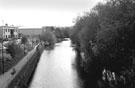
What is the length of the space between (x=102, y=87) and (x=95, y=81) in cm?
294

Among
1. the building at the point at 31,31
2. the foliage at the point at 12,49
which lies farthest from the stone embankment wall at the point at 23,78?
the building at the point at 31,31

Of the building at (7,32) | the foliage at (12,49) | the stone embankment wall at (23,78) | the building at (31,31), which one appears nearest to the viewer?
the stone embankment wall at (23,78)

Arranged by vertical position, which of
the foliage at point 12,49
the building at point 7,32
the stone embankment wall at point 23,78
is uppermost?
the building at point 7,32

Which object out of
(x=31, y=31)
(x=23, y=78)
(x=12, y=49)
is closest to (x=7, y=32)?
(x=31, y=31)

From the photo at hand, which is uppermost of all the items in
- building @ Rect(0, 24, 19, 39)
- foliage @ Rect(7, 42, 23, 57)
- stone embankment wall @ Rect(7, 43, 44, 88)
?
building @ Rect(0, 24, 19, 39)

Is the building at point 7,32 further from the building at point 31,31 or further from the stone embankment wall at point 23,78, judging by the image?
the stone embankment wall at point 23,78

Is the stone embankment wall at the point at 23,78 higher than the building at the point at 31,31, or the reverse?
the building at the point at 31,31

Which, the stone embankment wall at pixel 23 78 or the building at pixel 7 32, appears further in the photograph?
the building at pixel 7 32

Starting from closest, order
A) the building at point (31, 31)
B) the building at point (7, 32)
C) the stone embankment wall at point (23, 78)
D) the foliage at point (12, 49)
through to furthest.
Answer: the stone embankment wall at point (23, 78)
the foliage at point (12, 49)
the building at point (7, 32)
the building at point (31, 31)

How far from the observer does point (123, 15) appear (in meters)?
12.8

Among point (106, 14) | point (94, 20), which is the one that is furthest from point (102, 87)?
point (106, 14)

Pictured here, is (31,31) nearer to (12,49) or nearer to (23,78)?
(12,49)

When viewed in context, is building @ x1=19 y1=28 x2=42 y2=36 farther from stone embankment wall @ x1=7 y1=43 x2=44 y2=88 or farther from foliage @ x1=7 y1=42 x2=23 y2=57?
stone embankment wall @ x1=7 y1=43 x2=44 y2=88

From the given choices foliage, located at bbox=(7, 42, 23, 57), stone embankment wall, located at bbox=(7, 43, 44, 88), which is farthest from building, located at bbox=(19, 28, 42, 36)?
stone embankment wall, located at bbox=(7, 43, 44, 88)
